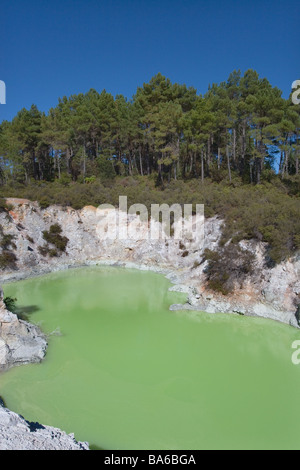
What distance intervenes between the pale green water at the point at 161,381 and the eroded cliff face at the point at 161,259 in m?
1.14

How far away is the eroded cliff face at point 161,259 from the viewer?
13656mm

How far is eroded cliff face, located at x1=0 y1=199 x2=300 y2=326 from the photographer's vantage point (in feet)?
44.8

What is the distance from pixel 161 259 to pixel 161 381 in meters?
13.6

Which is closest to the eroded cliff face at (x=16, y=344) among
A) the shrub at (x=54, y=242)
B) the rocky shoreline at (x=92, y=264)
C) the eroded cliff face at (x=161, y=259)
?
the rocky shoreline at (x=92, y=264)

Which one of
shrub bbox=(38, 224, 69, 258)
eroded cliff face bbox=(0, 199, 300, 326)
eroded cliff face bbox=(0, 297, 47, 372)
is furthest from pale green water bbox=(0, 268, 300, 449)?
shrub bbox=(38, 224, 69, 258)

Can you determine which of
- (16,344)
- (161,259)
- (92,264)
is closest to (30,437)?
(16,344)

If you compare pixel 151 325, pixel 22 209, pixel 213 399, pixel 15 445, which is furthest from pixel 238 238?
pixel 22 209

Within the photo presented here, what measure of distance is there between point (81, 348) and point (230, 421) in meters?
5.33

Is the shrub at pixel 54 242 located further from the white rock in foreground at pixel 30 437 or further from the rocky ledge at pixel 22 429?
the white rock in foreground at pixel 30 437

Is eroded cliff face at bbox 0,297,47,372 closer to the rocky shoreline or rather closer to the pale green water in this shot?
the rocky shoreline

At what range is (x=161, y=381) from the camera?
8.57 m

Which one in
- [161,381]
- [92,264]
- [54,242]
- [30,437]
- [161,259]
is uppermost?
[54,242]

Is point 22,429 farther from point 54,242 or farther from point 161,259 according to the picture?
point 54,242

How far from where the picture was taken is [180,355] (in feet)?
32.6
